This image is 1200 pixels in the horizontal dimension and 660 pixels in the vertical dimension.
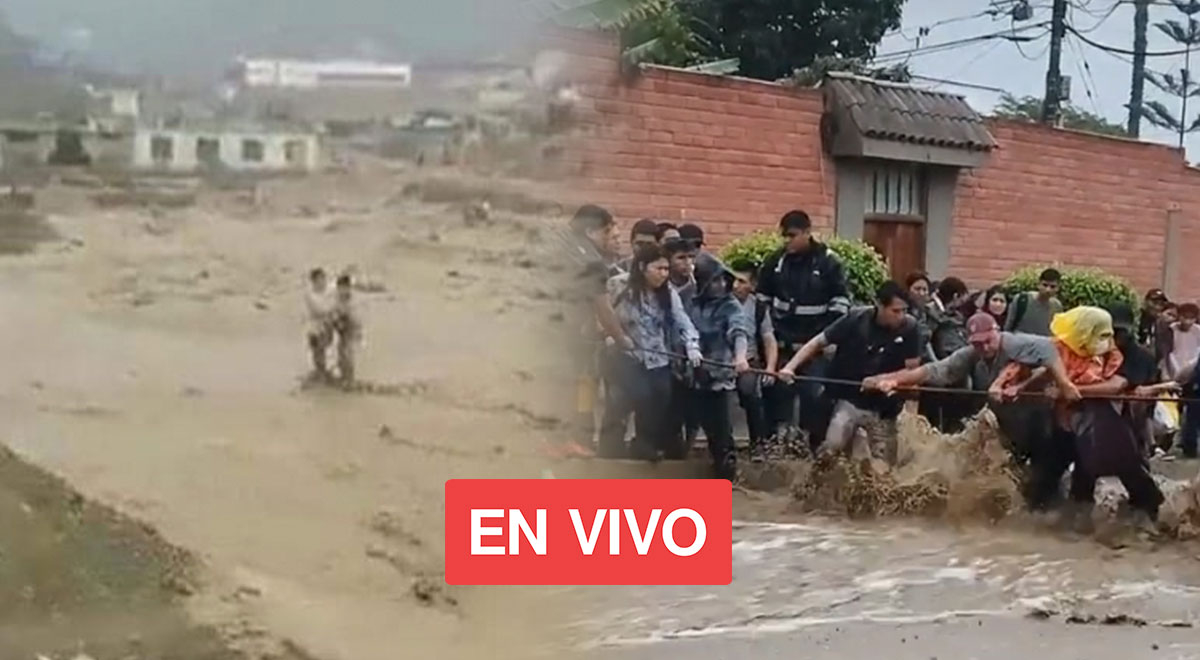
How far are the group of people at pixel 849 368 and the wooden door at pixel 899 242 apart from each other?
3.76 metres

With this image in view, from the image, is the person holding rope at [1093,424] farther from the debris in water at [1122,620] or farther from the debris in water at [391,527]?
the debris in water at [391,527]

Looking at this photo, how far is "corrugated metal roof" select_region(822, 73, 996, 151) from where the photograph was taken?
1063cm

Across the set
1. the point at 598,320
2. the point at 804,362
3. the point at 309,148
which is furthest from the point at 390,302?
the point at 804,362

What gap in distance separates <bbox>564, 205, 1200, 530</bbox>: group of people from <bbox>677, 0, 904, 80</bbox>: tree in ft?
30.5

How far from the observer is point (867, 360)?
6.58 meters

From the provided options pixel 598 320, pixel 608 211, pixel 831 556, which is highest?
pixel 608 211

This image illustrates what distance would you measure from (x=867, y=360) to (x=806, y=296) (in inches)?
21.7

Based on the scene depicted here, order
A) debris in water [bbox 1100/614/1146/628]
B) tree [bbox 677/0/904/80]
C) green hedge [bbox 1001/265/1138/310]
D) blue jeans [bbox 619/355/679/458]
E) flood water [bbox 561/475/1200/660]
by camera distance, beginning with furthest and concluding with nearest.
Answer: tree [bbox 677/0/904/80] < green hedge [bbox 1001/265/1138/310] < debris in water [bbox 1100/614/1146/628] < flood water [bbox 561/475/1200/660] < blue jeans [bbox 619/355/679/458]

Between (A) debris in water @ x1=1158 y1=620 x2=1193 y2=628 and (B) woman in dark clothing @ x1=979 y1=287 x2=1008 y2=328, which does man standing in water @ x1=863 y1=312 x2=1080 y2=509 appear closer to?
(A) debris in water @ x1=1158 y1=620 x2=1193 y2=628

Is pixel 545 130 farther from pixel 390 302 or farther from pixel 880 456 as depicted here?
pixel 880 456

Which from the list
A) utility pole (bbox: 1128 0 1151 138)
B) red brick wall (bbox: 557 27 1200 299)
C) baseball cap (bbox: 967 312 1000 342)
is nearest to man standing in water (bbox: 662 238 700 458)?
red brick wall (bbox: 557 27 1200 299)

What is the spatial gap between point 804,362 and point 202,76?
4958mm

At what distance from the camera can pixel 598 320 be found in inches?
107

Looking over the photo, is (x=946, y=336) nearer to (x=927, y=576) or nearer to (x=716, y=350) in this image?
(x=716, y=350)
